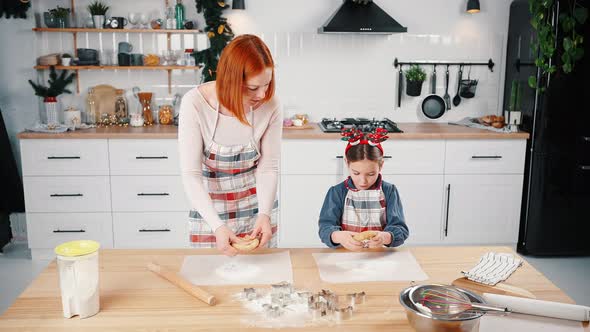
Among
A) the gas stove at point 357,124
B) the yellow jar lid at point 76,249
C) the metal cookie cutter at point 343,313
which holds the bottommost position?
the metal cookie cutter at point 343,313

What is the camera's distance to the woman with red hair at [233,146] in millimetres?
1621

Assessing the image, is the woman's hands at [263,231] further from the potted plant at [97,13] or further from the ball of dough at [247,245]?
the potted plant at [97,13]

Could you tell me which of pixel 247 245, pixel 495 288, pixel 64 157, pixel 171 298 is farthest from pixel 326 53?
pixel 171 298

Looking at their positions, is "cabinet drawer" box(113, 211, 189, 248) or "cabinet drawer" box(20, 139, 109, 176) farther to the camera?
"cabinet drawer" box(113, 211, 189, 248)

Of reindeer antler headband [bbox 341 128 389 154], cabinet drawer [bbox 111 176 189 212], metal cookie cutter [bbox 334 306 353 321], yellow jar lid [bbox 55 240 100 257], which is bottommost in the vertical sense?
cabinet drawer [bbox 111 176 189 212]

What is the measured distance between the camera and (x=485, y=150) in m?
3.54

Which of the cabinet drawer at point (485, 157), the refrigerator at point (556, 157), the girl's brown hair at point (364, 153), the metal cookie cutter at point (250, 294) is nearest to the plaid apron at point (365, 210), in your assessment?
the girl's brown hair at point (364, 153)

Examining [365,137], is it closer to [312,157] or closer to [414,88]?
[312,157]

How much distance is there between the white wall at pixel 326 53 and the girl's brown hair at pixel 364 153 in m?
2.21

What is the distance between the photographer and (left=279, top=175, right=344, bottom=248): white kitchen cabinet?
3.53 m

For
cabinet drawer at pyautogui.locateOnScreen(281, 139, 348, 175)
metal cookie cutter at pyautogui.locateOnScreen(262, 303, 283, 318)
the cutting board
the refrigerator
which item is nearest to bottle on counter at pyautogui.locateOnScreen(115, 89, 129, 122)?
cabinet drawer at pyautogui.locateOnScreen(281, 139, 348, 175)

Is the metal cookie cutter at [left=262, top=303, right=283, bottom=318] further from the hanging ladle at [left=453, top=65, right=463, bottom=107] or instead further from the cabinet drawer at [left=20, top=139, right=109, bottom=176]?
the hanging ladle at [left=453, top=65, right=463, bottom=107]

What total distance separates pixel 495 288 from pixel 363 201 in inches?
24.3

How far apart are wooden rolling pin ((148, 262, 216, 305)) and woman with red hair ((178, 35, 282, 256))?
18 cm
